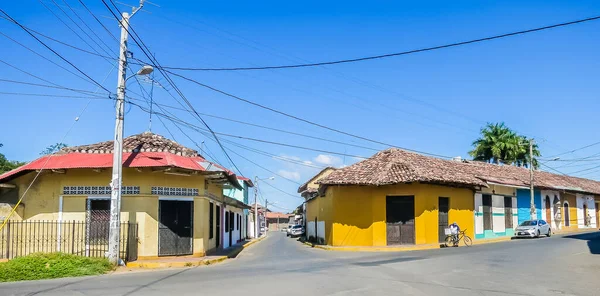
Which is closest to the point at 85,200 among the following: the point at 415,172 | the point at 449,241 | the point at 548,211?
the point at 415,172

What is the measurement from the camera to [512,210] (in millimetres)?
36500

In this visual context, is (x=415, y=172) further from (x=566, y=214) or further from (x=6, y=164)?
(x=6, y=164)

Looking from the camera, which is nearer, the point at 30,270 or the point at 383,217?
the point at 30,270

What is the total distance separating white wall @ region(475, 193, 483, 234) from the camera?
31938 millimetres

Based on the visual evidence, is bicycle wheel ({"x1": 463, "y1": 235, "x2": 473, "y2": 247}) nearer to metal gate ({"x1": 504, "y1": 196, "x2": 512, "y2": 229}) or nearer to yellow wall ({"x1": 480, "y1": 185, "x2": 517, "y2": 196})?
yellow wall ({"x1": 480, "y1": 185, "x2": 517, "y2": 196})

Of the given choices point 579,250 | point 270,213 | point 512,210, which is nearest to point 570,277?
point 579,250

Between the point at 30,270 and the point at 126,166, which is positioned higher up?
the point at 126,166

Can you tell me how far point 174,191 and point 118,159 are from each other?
11.1 ft

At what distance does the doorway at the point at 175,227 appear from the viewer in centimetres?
2077

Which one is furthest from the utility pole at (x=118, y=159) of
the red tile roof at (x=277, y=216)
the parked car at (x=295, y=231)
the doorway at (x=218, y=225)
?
the red tile roof at (x=277, y=216)

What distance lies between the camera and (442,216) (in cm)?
2914

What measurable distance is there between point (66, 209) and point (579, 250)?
2048cm

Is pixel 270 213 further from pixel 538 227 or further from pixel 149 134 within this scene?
pixel 149 134

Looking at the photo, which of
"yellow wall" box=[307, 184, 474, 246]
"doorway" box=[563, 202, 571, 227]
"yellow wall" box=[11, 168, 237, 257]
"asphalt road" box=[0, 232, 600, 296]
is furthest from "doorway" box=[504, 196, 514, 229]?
"yellow wall" box=[11, 168, 237, 257]
